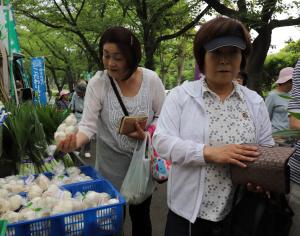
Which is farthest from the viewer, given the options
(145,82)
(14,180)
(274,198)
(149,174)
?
(145,82)

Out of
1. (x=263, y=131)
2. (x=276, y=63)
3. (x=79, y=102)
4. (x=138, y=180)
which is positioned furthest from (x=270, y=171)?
(x=276, y=63)

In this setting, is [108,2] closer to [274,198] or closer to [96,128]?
[96,128]

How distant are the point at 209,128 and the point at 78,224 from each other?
2.54ft

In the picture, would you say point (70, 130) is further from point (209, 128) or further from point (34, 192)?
point (209, 128)

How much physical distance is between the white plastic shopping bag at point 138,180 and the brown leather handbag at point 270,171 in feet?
3.31

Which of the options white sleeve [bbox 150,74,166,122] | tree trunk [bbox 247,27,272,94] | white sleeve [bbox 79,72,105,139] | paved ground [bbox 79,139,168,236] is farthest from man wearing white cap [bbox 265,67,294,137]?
tree trunk [bbox 247,27,272,94]

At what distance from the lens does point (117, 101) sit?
8.30 feet

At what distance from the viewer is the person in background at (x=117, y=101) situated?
2443mm

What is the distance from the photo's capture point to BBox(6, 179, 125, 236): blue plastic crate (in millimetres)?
1621

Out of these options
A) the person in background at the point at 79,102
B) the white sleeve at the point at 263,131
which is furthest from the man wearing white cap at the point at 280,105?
the person in background at the point at 79,102

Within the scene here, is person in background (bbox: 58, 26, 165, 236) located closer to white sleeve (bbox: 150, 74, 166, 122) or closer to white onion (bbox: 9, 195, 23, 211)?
white sleeve (bbox: 150, 74, 166, 122)

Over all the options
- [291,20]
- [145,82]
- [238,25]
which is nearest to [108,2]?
[291,20]

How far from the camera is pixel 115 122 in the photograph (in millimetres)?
2555

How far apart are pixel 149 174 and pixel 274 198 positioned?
3.41 feet
